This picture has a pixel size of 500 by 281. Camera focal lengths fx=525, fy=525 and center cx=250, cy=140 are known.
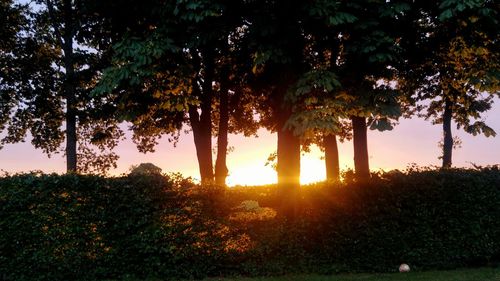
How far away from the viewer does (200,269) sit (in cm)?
1589

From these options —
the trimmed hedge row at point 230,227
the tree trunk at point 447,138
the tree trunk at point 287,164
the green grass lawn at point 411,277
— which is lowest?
the green grass lawn at point 411,277

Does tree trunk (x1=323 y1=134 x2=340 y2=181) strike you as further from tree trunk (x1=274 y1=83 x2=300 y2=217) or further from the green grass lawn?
the green grass lawn

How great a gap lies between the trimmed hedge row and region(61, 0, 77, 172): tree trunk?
14.1m

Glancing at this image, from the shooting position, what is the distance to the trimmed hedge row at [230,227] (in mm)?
15539

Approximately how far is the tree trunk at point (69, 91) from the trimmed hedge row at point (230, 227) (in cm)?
1409

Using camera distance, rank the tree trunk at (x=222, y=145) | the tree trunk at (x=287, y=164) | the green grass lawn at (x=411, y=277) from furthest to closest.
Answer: the tree trunk at (x=222, y=145)
the tree trunk at (x=287, y=164)
the green grass lawn at (x=411, y=277)

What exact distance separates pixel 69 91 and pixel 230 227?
18.4m

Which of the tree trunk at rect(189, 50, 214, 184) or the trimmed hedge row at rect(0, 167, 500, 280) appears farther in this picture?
the tree trunk at rect(189, 50, 214, 184)

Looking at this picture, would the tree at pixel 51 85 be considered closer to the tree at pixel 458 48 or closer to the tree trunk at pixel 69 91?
the tree trunk at pixel 69 91

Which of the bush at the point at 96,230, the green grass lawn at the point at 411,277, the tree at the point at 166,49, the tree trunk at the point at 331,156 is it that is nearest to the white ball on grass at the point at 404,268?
the green grass lawn at the point at 411,277

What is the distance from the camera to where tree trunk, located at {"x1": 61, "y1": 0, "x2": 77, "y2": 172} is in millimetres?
29938

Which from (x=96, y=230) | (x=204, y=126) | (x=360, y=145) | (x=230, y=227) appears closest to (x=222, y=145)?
(x=204, y=126)

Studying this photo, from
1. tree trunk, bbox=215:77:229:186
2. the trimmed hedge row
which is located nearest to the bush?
the trimmed hedge row

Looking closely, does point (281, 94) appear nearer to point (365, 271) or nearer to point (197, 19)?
point (197, 19)
